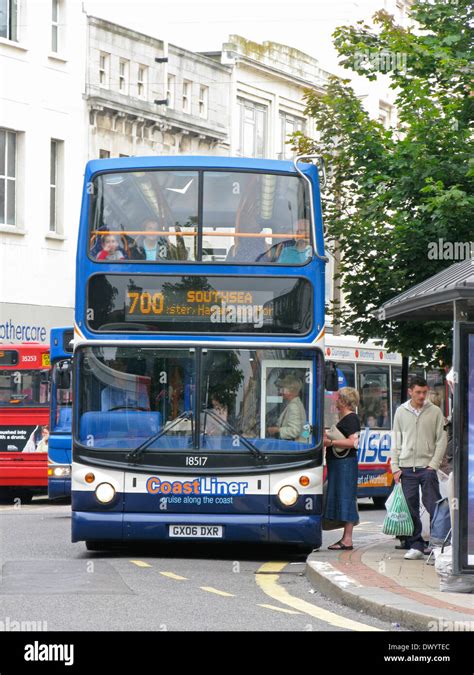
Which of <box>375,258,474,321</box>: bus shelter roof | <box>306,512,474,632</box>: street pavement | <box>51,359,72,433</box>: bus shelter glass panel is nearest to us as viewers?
<box>306,512,474,632</box>: street pavement

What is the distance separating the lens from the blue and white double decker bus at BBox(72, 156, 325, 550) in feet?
51.4

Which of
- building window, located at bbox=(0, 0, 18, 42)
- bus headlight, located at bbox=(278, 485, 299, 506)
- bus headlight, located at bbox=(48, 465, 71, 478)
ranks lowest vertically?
bus headlight, located at bbox=(48, 465, 71, 478)

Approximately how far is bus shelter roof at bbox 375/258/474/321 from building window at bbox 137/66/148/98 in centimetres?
2946

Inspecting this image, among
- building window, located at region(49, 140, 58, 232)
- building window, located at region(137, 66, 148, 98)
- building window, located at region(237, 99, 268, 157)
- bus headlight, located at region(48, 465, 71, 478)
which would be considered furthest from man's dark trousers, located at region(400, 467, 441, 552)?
building window, located at region(237, 99, 268, 157)

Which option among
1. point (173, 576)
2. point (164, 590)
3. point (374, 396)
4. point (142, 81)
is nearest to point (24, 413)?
point (374, 396)

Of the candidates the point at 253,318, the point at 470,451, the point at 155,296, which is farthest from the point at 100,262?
the point at 470,451

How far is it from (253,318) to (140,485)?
204 centimetres

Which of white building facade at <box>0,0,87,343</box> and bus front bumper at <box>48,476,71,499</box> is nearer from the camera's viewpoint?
bus front bumper at <box>48,476,71,499</box>

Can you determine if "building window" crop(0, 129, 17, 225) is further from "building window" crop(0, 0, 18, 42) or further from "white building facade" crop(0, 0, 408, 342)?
"building window" crop(0, 0, 18, 42)

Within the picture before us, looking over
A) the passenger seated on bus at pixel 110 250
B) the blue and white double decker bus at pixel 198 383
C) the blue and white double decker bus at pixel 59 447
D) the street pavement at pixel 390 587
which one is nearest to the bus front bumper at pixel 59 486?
the blue and white double decker bus at pixel 59 447

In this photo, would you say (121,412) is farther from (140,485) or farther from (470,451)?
(470,451)

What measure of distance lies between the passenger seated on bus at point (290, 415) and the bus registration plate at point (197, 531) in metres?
1.11

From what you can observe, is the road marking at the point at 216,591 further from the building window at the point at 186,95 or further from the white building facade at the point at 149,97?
the building window at the point at 186,95

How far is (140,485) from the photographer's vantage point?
15672mm
